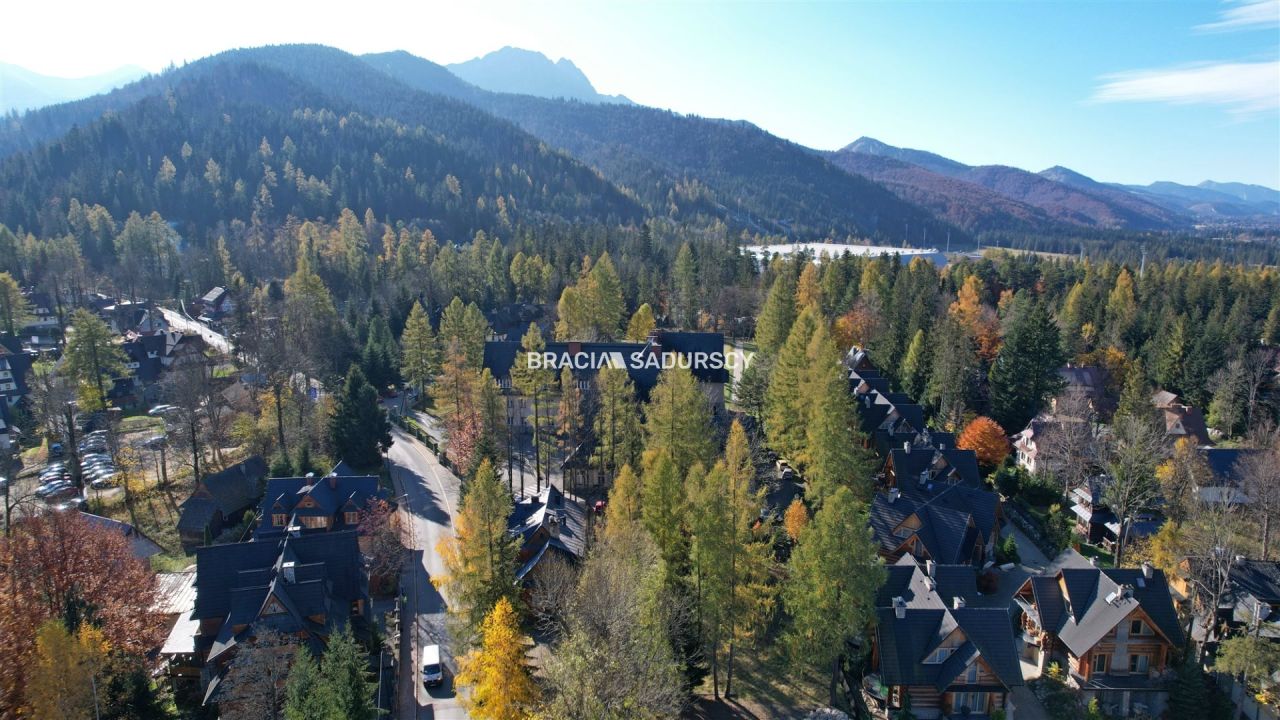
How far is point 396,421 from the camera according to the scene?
2285 inches

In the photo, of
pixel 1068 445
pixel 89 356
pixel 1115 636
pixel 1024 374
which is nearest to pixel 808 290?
pixel 1024 374

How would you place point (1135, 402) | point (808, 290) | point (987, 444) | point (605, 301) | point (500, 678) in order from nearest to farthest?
point (500, 678)
point (987, 444)
point (1135, 402)
point (605, 301)
point (808, 290)

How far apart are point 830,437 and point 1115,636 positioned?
14.4m

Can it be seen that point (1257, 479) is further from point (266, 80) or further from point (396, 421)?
point (266, 80)

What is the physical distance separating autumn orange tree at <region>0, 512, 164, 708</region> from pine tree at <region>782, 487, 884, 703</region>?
25.4 metres

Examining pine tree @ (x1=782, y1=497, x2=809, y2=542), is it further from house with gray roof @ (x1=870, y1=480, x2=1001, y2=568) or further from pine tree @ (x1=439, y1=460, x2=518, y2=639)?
pine tree @ (x1=439, y1=460, x2=518, y2=639)

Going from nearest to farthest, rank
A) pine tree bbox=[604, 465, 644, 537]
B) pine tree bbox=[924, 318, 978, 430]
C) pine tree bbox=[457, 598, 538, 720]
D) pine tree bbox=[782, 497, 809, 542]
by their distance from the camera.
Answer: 1. pine tree bbox=[457, 598, 538, 720]
2. pine tree bbox=[604, 465, 644, 537]
3. pine tree bbox=[782, 497, 809, 542]
4. pine tree bbox=[924, 318, 978, 430]

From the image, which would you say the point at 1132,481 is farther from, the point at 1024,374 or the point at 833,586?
the point at 833,586

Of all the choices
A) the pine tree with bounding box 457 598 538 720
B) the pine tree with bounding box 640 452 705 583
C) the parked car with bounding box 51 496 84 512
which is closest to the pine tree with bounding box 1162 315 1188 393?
the pine tree with bounding box 640 452 705 583

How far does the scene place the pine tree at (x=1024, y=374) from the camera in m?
54.1

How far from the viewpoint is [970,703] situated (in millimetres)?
26859

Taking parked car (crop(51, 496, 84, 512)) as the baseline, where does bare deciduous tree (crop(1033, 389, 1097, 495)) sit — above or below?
above

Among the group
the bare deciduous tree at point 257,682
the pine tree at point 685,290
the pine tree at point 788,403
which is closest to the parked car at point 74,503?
the bare deciduous tree at point 257,682

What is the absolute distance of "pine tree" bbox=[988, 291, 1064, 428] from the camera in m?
54.1
